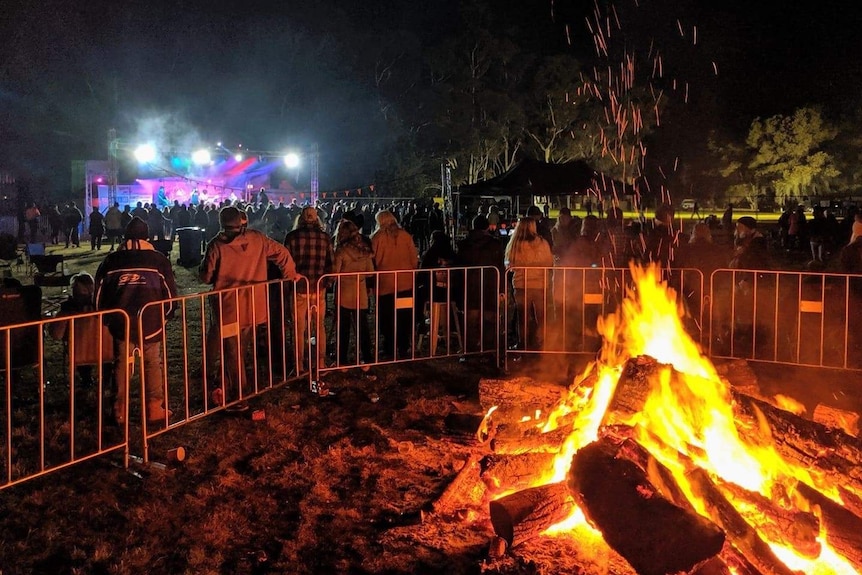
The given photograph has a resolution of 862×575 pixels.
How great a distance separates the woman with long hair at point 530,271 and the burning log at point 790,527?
202 inches

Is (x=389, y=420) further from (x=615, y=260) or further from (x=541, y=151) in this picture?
(x=541, y=151)

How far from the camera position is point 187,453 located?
21.2 feet

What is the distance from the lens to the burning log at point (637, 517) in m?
4.02

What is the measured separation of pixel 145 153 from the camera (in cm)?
3191

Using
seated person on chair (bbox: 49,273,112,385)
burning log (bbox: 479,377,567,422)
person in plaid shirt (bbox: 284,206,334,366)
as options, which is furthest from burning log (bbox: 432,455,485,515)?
person in plaid shirt (bbox: 284,206,334,366)

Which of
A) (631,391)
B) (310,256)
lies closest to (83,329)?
(310,256)

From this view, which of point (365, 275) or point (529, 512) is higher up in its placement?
point (365, 275)

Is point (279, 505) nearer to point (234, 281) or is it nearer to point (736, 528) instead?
point (234, 281)

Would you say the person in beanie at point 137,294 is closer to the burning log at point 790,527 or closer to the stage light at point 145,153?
the burning log at point 790,527

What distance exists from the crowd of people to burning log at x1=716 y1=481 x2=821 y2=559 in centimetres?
479

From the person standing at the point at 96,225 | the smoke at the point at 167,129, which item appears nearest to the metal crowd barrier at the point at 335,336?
the person standing at the point at 96,225

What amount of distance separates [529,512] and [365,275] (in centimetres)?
501

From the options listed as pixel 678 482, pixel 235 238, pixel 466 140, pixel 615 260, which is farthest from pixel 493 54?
pixel 678 482

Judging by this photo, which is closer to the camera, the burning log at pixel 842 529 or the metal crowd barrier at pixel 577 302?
the burning log at pixel 842 529
